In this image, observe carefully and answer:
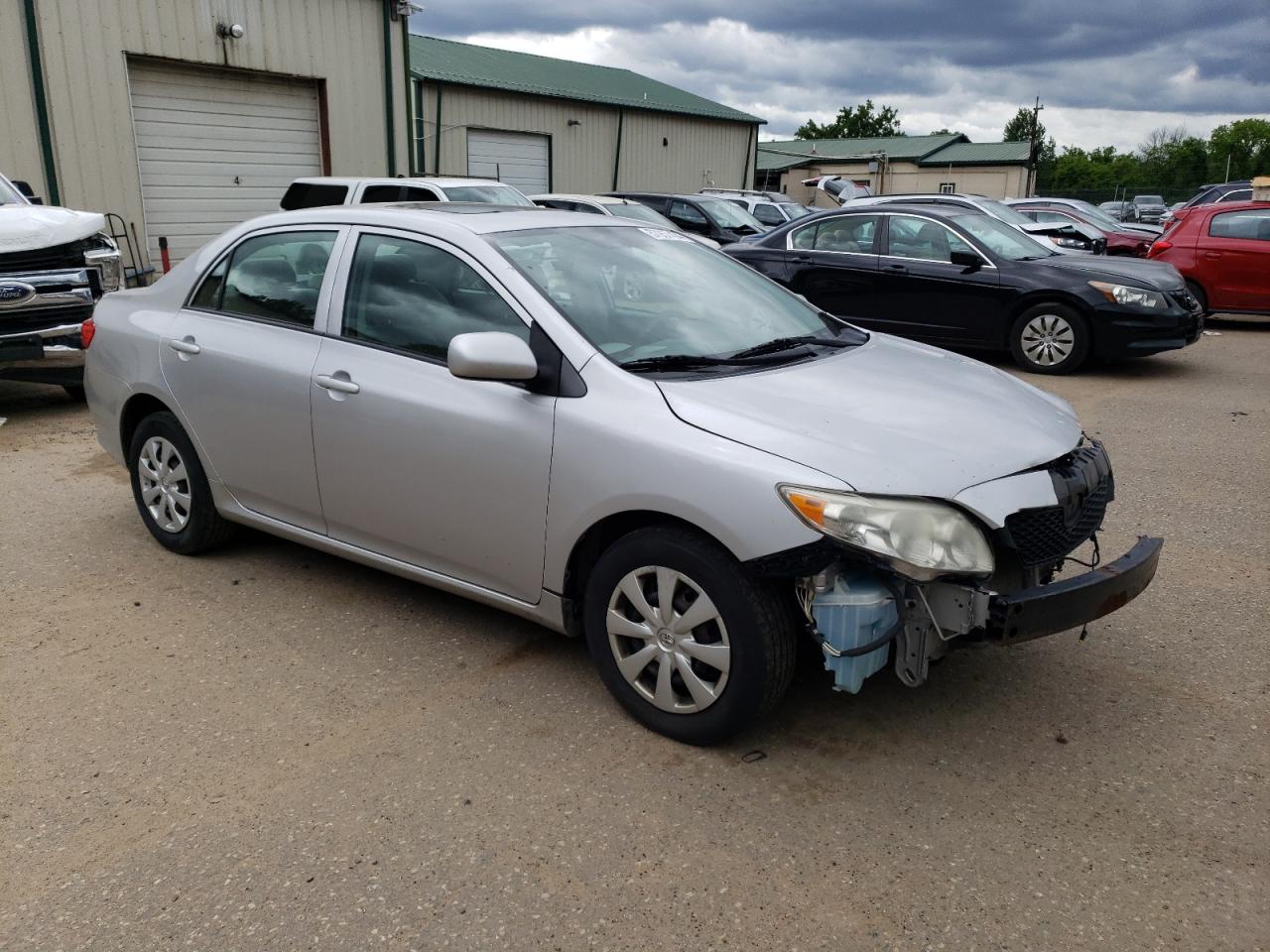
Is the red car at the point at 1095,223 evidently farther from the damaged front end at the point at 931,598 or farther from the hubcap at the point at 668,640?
the hubcap at the point at 668,640

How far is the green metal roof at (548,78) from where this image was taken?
24.3 metres

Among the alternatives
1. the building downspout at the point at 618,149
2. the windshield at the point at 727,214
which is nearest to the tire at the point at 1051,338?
the windshield at the point at 727,214

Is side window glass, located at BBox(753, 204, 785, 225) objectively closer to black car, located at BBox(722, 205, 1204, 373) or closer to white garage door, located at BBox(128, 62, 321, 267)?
white garage door, located at BBox(128, 62, 321, 267)

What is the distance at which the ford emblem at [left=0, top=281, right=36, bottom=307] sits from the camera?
24.0 feet

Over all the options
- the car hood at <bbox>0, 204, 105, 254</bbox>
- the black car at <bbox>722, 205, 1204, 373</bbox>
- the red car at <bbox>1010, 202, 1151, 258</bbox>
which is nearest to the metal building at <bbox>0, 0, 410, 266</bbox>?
the car hood at <bbox>0, 204, 105, 254</bbox>

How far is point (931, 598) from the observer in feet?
9.53

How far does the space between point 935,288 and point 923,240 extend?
54 centimetres

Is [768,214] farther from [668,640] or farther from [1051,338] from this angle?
[668,640]

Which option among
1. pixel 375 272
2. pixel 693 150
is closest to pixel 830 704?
pixel 375 272

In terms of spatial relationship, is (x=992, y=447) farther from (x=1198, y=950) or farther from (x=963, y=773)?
(x=1198, y=950)

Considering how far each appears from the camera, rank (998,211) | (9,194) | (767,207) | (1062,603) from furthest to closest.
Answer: (767,207) → (998,211) → (9,194) → (1062,603)

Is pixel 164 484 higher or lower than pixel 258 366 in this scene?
lower

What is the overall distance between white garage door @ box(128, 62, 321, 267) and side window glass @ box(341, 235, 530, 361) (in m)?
11.8

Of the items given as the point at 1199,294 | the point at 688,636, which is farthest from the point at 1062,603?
the point at 1199,294
